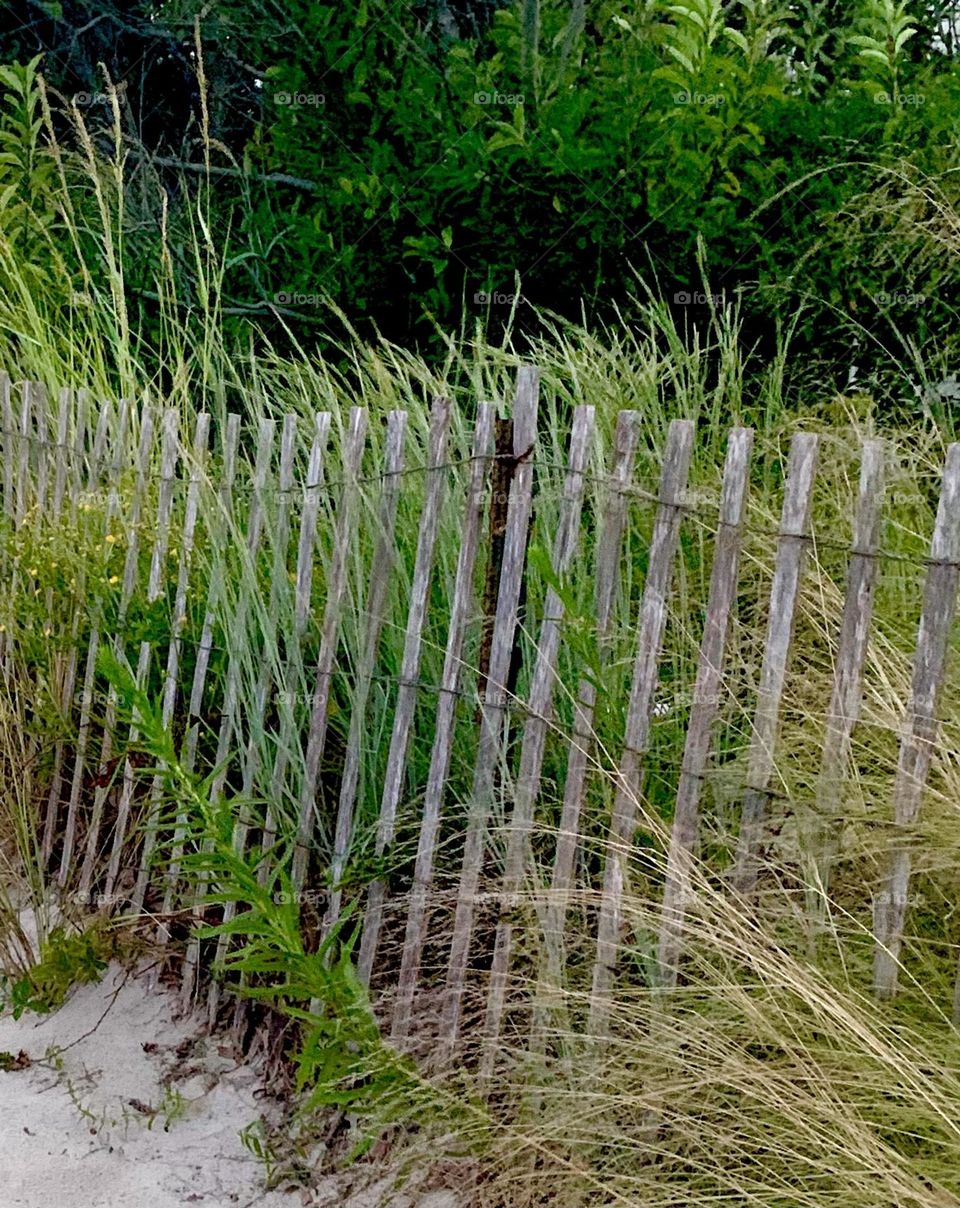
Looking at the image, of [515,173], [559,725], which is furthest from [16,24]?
[559,725]

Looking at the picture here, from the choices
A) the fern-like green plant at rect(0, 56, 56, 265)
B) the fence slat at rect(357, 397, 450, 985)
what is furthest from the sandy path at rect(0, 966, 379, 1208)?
the fern-like green plant at rect(0, 56, 56, 265)

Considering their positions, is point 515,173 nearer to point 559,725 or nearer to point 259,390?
point 259,390

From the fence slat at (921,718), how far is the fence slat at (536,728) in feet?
2.11

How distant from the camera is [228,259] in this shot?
5.35 metres

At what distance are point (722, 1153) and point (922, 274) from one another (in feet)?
11.0

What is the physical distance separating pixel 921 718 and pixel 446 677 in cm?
98

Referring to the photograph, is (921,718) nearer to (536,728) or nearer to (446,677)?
(536,728)

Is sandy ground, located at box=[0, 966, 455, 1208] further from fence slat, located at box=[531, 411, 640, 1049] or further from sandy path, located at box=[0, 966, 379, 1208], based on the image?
fence slat, located at box=[531, 411, 640, 1049]

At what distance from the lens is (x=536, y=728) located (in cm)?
257

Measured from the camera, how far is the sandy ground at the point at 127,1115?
2.78m

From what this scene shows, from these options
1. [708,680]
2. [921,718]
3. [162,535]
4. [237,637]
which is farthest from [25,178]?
[921,718]

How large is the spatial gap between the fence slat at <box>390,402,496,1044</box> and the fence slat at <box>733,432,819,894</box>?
2.18 ft

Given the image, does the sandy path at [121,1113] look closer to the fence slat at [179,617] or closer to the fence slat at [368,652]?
the fence slat at [179,617]

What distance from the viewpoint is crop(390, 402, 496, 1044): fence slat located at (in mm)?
2717
